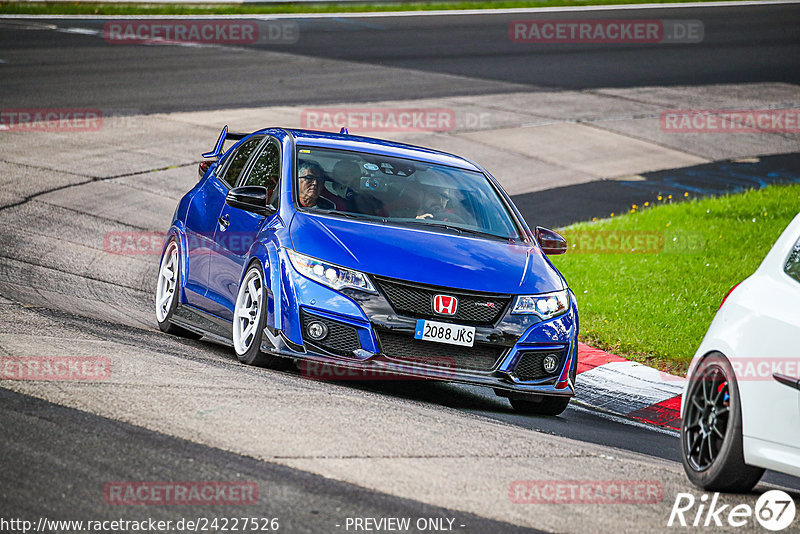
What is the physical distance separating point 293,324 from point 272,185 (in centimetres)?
170

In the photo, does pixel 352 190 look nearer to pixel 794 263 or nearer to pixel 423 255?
pixel 423 255

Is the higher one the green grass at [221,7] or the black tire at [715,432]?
the green grass at [221,7]

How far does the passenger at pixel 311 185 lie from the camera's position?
8.68 m

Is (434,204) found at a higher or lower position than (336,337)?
higher

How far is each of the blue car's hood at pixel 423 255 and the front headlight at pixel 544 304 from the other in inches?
1.8

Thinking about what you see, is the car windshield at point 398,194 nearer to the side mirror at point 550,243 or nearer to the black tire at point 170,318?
the side mirror at point 550,243

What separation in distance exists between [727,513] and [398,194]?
3.99 meters

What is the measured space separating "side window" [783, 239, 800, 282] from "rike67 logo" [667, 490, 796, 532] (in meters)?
1.17

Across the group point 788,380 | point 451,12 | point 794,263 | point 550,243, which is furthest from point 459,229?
point 451,12

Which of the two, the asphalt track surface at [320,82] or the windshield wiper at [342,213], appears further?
the windshield wiper at [342,213]

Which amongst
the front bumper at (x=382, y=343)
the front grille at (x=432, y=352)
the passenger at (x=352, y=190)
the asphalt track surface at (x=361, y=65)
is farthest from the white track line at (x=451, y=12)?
the front grille at (x=432, y=352)

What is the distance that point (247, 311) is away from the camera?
8.41m

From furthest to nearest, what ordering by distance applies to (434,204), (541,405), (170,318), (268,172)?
(170,318) → (268,172) → (434,204) → (541,405)

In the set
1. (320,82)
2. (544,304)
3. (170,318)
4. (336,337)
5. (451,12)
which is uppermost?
(451,12)
